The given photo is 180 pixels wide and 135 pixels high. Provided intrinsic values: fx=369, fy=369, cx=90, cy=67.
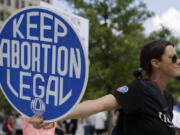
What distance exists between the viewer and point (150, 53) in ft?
7.86

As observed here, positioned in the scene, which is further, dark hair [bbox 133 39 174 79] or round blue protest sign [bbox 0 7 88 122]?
dark hair [bbox 133 39 174 79]

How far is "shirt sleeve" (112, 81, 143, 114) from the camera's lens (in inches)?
83.4

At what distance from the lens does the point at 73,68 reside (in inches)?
62.0

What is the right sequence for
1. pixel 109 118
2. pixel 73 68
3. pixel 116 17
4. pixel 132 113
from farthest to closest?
pixel 116 17
pixel 109 118
pixel 132 113
pixel 73 68

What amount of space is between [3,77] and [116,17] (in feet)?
40.8

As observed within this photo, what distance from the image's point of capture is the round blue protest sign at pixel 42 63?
1586mm

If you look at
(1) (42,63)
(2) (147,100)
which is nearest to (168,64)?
(2) (147,100)

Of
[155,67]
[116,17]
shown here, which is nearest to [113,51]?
[116,17]

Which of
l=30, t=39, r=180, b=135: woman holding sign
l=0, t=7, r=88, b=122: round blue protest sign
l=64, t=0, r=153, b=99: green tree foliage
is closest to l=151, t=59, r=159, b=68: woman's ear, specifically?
Answer: l=30, t=39, r=180, b=135: woman holding sign

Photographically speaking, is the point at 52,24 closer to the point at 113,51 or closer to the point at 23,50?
the point at 23,50

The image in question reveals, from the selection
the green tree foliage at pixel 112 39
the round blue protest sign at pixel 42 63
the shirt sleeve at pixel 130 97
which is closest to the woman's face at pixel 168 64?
the shirt sleeve at pixel 130 97

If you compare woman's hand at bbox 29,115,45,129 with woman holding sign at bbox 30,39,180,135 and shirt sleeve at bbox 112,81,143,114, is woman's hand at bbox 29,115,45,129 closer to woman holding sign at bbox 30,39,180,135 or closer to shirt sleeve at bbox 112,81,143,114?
woman holding sign at bbox 30,39,180,135

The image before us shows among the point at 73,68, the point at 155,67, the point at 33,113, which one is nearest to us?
the point at 73,68

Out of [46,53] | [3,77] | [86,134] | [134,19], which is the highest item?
[134,19]
